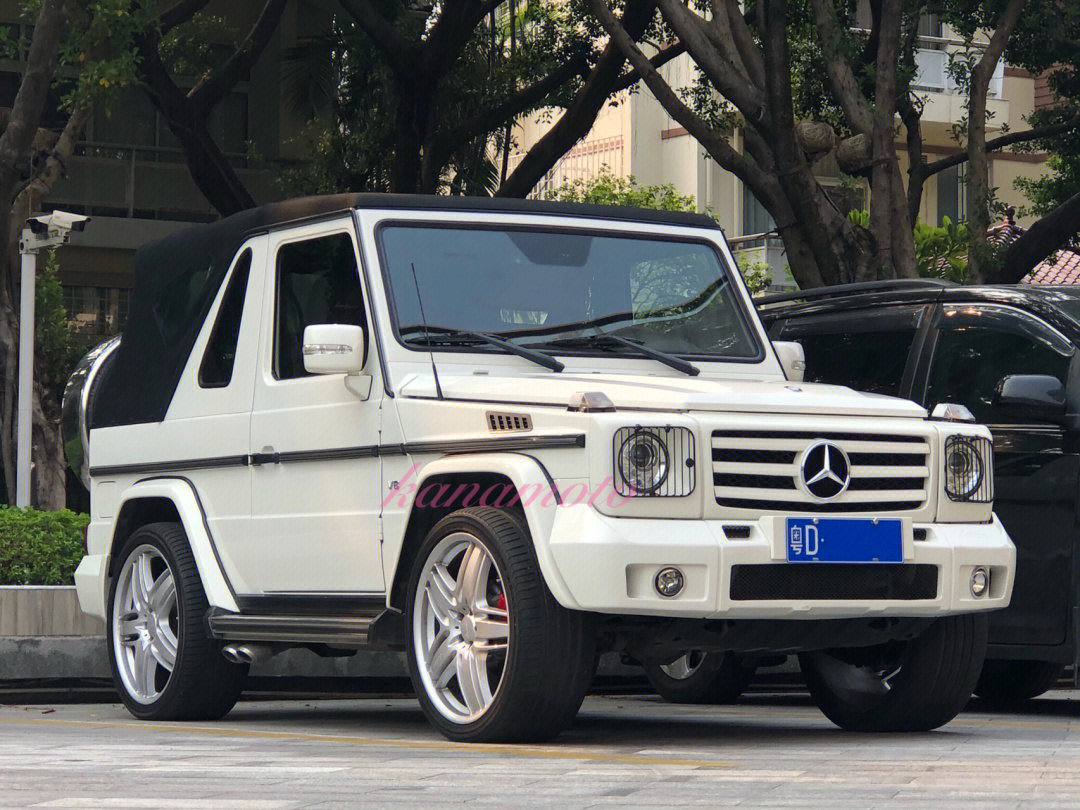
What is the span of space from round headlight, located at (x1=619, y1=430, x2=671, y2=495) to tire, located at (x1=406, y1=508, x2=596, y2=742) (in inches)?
17.6

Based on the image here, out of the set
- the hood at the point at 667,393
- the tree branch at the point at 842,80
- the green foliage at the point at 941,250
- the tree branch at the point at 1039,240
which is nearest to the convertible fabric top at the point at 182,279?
the hood at the point at 667,393

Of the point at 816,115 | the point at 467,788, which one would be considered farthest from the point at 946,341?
the point at 816,115

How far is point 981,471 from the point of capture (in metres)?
7.89

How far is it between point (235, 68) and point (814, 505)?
1691cm

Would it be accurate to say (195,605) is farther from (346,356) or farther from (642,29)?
(642,29)

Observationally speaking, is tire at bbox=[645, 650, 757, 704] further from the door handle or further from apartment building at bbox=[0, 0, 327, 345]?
apartment building at bbox=[0, 0, 327, 345]

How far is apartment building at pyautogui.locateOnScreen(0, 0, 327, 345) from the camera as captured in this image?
1218 inches

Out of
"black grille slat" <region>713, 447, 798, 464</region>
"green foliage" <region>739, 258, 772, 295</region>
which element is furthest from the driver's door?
"green foliage" <region>739, 258, 772, 295</region>

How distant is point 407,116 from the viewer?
75.8ft

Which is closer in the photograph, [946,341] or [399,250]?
[399,250]

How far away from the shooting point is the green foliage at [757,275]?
3647 cm

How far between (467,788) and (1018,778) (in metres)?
1.67

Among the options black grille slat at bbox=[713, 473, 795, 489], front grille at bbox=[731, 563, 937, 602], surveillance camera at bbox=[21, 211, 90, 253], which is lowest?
front grille at bbox=[731, 563, 937, 602]

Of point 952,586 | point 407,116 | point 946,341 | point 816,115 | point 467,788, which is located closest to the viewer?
point 467,788
